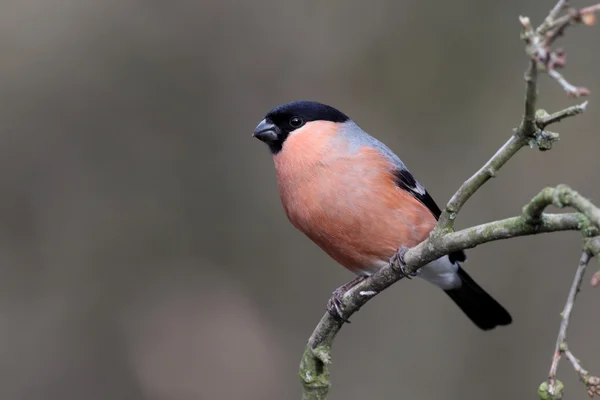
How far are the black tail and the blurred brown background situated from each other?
1.18 meters

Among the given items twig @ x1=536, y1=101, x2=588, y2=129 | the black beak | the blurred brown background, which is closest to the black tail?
the blurred brown background

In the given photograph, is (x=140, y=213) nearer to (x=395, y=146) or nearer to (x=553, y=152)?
(x=395, y=146)

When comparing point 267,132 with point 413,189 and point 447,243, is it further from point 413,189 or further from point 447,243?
point 447,243

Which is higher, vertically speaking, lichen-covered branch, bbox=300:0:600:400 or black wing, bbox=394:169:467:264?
lichen-covered branch, bbox=300:0:600:400

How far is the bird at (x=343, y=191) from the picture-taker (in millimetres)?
3486

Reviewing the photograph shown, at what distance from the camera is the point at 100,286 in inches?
223

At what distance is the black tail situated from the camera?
431cm

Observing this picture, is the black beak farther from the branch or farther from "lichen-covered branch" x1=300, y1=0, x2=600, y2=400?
the branch

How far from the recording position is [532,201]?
1.87m

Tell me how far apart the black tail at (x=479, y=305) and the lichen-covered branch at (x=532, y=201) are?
1.66 metres

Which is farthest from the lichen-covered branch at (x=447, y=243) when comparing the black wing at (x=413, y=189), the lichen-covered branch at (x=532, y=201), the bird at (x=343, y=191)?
the black wing at (x=413, y=189)

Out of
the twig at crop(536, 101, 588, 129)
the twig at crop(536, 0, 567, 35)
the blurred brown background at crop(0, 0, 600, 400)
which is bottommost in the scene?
the blurred brown background at crop(0, 0, 600, 400)

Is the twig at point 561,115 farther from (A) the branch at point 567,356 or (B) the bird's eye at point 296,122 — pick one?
(B) the bird's eye at point 296,122

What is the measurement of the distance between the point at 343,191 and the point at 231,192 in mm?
2527
